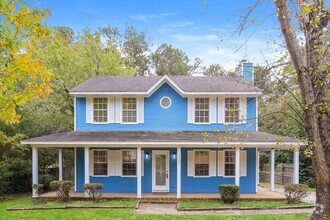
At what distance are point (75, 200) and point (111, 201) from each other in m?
1.60

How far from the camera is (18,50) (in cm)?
542

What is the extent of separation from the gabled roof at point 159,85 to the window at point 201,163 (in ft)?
10.1

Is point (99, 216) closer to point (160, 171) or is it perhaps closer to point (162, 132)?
point (160, 171)

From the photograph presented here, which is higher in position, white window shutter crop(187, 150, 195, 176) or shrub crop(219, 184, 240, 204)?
white window shutter crop(187, 150, 195, 176)

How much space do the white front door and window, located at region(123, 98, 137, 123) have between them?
2081 mm

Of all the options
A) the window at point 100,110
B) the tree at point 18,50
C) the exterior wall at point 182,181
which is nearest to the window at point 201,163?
the exterior wall at point 182,181

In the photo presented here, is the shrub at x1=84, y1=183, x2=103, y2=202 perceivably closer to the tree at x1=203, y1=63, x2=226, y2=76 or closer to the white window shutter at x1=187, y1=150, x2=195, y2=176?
the white window shutter at x1=187, y1=150, x2=195, y2=176

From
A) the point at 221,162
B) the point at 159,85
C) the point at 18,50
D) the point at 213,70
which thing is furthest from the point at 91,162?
the point at 213,70

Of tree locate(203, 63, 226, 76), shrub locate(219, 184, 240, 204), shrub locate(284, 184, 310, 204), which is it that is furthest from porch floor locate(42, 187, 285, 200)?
tree locate(203, 63, 226, 76)

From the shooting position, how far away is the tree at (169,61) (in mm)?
38253

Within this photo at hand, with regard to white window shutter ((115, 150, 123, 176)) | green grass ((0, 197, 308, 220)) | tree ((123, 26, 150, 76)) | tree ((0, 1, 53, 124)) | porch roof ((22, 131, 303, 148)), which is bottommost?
green grass ((0, 197, 308, 220))

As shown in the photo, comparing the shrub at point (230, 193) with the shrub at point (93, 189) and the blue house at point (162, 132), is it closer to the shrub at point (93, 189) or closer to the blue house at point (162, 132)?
the blue house at point (162, 132)

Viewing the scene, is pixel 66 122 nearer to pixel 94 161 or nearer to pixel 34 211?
pixel 94 161

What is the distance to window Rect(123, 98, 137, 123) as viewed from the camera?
1767 centimetres
